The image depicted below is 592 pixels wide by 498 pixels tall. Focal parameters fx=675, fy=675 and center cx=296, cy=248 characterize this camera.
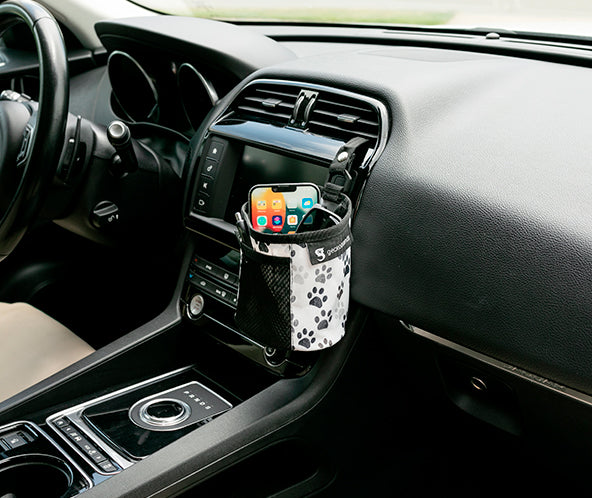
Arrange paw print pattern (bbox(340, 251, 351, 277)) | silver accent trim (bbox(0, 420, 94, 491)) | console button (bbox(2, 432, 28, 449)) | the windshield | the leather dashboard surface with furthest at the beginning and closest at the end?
the windshield
console button (bbox(2, 432, 28, 449))
silver accent trim (bbox(0, 420, 94, 491))
paw print pattern (bbox(340, 251, 351, 277))
the leather dashboard surface

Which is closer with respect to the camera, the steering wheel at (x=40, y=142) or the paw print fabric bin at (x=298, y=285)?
the paw print fabric bin at (x=298, y=285)

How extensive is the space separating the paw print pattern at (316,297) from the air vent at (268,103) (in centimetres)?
43

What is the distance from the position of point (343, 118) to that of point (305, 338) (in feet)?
1.38

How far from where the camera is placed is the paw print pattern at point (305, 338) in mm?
1072

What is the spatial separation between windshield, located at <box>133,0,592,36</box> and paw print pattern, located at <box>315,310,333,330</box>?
933 millimetres

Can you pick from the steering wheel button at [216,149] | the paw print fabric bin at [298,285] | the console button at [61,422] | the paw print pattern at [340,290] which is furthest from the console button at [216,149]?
the console button at [61,422]

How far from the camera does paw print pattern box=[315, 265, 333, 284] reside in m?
1.03

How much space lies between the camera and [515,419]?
1.19 metres

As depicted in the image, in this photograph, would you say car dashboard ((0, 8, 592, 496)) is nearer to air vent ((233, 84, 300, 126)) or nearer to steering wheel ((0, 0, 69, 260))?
air vent ((233, 84, 300, 126))

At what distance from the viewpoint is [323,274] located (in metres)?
1.04

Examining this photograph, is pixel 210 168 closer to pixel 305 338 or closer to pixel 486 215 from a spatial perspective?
pixel 305 338

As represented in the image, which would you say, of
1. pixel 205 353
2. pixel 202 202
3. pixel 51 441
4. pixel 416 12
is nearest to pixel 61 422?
pixel 51 441

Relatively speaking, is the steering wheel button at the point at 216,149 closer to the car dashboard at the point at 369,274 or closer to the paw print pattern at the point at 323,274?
the car dashboard at the point at 369,274

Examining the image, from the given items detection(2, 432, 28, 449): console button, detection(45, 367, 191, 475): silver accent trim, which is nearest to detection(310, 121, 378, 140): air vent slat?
detection(45, 367, 191, 475): silver accent trim
